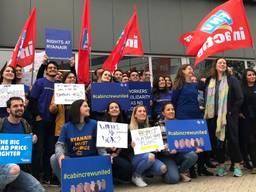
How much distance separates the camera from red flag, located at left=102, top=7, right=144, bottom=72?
7777mm

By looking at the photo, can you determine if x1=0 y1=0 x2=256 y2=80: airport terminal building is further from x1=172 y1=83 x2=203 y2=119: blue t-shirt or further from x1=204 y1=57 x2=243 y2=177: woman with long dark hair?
x1=204 y1=57 x2=243 y2=177: woman with long dark hair

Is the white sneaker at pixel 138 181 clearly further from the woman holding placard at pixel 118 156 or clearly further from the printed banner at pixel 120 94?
the printed banner at pixel 120 94

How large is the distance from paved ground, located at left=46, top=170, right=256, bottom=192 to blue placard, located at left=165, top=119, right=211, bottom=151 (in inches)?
20.9

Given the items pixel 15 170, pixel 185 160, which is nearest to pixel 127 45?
pixel 185 160

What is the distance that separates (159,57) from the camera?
1237cm

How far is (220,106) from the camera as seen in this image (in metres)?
6.41

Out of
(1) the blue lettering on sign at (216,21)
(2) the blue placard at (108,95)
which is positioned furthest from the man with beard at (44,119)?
(1) the blue lettering on sign at (216,21)

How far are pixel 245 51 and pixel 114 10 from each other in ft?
17.4

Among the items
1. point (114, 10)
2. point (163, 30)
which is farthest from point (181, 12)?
point (114, 10)

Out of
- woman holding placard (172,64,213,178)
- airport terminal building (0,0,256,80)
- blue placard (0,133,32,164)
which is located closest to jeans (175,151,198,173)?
woman holding placard (172,64,213,178)

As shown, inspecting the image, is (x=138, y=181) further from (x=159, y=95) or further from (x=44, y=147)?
(x=159, y=95)

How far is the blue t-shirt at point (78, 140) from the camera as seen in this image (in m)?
5.21

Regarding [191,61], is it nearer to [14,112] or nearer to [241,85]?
[241,85]

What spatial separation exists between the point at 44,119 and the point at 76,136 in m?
1.17
